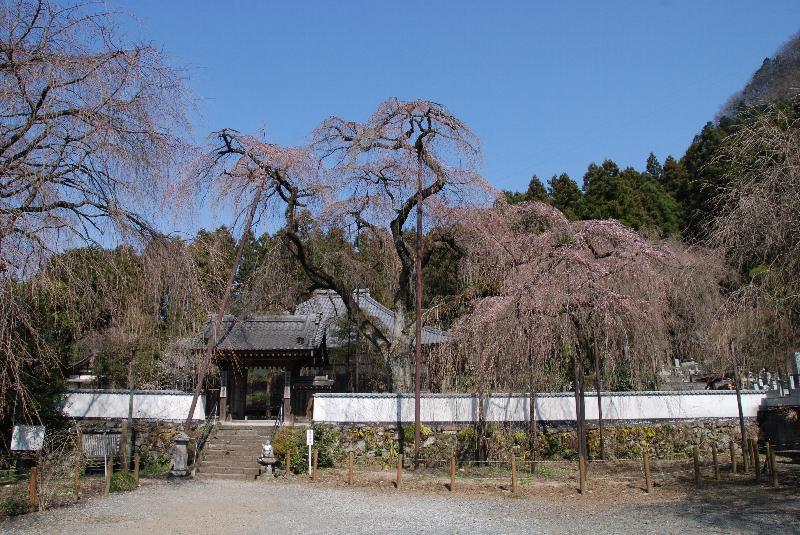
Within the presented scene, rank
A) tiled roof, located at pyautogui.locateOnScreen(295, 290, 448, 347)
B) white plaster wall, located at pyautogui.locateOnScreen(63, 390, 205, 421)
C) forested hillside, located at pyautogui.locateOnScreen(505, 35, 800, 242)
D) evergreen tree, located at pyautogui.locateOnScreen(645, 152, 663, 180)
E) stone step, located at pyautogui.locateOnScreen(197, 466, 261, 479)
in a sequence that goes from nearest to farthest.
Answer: stone step, located at pyautogui.locateOnScreen(197, 466, 261, 479), white plaster wall, located at pyautogui.locateOnScreen(63, 390, 205, 421), tiled roof, located at pyautogui.locateOnScreen(295, 290, 448, 347), forested hillside, located at pyautogui.locateOnScreen(505, 35, 800, 242), evergreen tree, located at pyautogui.locateOnScreen(645, 152, 663, 180)

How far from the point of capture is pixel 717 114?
171ft

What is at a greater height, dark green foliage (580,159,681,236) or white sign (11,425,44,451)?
dark green foliage (580,159,681,236)

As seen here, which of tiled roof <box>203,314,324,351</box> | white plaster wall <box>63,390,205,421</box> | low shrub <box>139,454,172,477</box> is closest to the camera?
low shrub <box>139,454,172,477</box>

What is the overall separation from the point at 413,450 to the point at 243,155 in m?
8.40

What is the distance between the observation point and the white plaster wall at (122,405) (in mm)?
16781

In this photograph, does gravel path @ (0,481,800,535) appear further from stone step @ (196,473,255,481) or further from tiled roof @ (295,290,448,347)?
tiled roof @ (295,290,448,347)

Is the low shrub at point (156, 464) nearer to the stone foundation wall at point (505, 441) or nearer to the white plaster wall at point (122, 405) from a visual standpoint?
the white plaster wall at point (122, 405)

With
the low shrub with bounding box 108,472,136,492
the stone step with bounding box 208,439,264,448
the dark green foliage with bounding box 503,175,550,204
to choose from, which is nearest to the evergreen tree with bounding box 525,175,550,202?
the dark green foliage with bounding box 503,175,550,204

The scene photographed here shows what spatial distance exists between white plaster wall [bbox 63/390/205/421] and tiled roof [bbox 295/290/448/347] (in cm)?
521

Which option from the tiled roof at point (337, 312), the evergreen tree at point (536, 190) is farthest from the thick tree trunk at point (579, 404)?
the evergreen tree at point (536, 190)

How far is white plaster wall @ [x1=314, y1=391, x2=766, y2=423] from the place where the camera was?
16.2 m

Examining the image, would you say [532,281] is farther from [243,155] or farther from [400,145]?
[243,155]

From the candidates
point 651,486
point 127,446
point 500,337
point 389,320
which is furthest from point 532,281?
point 389,320

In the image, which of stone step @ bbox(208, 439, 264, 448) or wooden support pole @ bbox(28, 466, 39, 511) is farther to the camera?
stone step @ bbox(208, 439, 264, 448)
